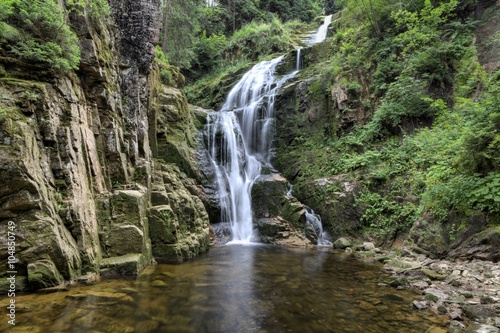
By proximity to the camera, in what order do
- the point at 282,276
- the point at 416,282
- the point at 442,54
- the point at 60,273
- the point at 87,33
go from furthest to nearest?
the point at 442,54 → the point at 87,33 → the point at 282,276 → the point at 416,282 → the point at 60,273

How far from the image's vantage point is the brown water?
15.1 feet

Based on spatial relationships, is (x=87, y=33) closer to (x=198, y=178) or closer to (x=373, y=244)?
(x=198, y=178)

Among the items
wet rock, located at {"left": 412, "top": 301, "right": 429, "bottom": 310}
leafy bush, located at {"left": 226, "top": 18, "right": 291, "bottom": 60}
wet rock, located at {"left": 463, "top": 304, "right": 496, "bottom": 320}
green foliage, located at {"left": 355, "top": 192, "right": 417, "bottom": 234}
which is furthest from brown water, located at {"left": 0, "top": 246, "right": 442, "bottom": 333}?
leafy bush, located at {"left": 226, "top": 18, "right": 291, "bottom": 60}

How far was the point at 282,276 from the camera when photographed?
24.6 feet

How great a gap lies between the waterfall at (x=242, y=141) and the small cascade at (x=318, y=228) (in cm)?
260

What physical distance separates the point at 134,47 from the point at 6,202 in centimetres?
688

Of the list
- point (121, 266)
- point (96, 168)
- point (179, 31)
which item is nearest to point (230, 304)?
point (121, 266)

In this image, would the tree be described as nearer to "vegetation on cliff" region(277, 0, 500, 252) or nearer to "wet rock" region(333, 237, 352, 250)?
→ "vegetation on cliff" region(277, 0, 500, 252)

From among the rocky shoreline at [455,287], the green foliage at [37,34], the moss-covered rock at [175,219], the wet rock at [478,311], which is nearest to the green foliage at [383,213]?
the rocky shoreline at [455,287]

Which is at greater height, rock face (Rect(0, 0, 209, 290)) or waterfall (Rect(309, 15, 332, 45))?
waterfall (Rect(309, 15, 332, 45))

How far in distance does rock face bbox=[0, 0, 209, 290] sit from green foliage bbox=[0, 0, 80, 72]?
1.58ft

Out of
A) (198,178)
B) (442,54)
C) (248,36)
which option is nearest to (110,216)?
(198,178)

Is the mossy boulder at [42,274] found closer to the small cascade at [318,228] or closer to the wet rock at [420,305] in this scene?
the wet rock at [420,305]

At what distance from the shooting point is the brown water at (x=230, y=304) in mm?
4613
